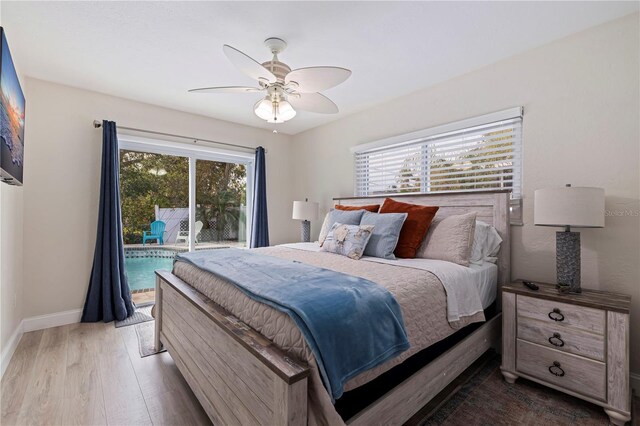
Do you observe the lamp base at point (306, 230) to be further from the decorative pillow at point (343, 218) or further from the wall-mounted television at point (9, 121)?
the wall-mounted television at point (9, 121)

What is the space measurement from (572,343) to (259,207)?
12.0ft

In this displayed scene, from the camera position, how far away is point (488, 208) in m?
2.52

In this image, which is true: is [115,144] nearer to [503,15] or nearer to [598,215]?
[503,15]

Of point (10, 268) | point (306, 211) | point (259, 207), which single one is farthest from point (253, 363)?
point (259, 207)

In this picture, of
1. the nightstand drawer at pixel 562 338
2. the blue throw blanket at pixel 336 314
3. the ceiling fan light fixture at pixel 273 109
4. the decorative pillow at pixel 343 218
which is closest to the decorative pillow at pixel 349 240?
the decorative pillow at pixel 343 218

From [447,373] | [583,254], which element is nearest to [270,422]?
[447,373]

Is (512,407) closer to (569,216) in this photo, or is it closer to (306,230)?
(569,216)

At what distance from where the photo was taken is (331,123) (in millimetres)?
4246

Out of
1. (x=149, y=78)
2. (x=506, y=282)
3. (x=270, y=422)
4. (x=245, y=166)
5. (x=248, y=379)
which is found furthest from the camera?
(x=245, y=166)

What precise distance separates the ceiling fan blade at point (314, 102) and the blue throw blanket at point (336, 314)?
134cm

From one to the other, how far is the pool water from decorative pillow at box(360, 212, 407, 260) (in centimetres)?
276

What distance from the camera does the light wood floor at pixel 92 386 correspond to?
168 centimetres

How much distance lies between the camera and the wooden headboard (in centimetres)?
241

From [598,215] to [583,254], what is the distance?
0.45m
